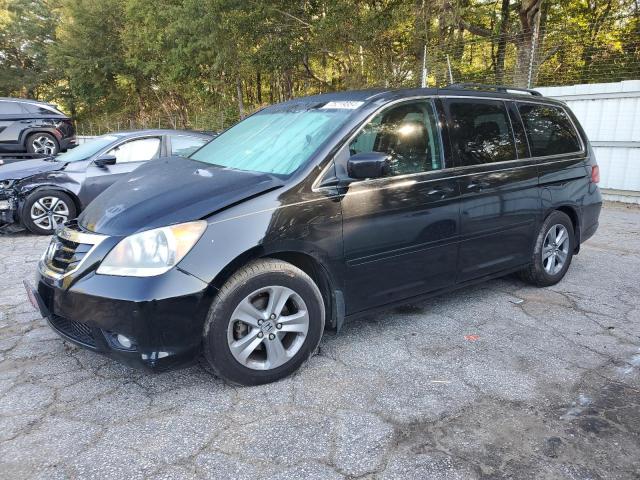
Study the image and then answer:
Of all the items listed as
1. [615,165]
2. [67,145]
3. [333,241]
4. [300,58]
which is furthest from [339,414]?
[300,58]

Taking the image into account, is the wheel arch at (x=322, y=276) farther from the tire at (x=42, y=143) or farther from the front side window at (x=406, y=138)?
the tire at (x=42, y=143)

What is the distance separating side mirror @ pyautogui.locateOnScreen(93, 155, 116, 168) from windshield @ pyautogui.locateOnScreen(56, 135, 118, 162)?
0.85 ft

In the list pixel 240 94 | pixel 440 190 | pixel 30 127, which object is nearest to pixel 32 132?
pixel 30 127

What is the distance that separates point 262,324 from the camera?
2.79 metres

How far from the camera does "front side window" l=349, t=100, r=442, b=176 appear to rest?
327 cm

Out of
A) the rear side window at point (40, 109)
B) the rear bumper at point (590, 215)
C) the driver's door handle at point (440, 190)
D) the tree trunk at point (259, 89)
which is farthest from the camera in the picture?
the tree trunk at point (259, 89)

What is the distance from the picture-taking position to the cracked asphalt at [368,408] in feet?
7.23

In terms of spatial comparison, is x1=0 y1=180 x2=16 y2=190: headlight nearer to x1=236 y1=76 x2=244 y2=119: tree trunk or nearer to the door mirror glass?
the door mirror glass

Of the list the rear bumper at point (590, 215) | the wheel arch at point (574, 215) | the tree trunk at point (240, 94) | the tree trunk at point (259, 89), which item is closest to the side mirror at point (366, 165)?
the wheel arch at point (574, 215)

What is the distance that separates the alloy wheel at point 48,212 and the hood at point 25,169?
37 cm

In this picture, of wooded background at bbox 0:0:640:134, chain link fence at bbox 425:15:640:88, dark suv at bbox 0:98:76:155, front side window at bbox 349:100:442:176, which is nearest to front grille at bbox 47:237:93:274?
front side window at bbox 349:100:442:176

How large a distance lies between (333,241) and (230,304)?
75cm

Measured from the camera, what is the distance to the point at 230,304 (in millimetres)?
2637

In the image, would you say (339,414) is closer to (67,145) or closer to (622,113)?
(622,113)
